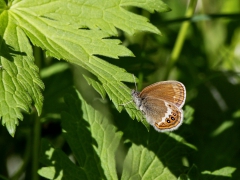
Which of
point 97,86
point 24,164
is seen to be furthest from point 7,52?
point 24,164

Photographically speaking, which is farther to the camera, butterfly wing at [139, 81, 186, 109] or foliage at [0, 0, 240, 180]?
butterfly wing at [139, 81, 186, 109]


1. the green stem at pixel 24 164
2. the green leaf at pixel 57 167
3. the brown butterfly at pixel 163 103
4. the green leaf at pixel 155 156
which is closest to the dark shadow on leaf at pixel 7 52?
the green leaf at pixel 57 167

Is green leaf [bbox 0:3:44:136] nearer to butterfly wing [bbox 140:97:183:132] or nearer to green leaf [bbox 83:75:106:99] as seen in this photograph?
green leaf [bbox 83:75:106:99]

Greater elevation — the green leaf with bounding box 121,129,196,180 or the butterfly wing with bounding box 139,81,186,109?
the butterfly wing with bounding box 139,81,186,109

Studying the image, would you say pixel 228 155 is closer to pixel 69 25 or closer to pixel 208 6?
pixel 69 25

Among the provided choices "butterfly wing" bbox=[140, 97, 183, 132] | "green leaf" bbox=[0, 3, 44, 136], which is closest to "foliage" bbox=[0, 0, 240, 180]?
"green leaf" bbox=[0, 3, 44, 136]

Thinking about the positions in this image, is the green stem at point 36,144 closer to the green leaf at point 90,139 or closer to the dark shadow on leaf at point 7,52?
the green leaf at point 90,139
